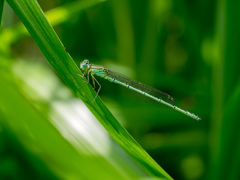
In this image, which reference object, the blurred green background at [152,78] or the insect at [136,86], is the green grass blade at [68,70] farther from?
the insect at [136,86]

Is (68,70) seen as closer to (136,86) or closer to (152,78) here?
(136,86)

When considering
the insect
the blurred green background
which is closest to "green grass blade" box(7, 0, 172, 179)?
the blurred green background

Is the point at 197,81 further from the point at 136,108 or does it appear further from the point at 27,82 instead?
the point at 27,82

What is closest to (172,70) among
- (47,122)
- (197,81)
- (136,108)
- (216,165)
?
(197,81)

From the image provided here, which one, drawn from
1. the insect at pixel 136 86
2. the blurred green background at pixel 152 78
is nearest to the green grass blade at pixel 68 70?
the blurred green background at pixel 152 78

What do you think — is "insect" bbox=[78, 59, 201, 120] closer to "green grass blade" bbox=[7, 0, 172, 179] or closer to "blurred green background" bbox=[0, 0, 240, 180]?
"blurred green background" bbox=[0, 0, 240, 180]
